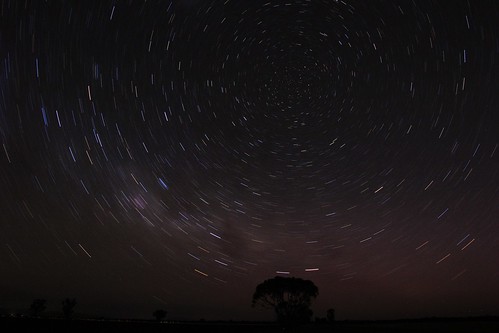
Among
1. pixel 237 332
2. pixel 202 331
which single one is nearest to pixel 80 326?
pixel 202 331

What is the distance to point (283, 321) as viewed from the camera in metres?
49.0

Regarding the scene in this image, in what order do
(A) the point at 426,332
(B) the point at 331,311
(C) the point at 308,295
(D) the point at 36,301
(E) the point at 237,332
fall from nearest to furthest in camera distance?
(A) the point at 426,332 < (E) the point at 237,332 < (C) the point at 308,295 < (B) the point at 331,311 < (D) the point at 36,301

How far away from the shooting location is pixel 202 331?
2723 centimetres

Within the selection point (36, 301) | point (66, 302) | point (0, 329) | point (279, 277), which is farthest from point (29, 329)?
point (36, 301)

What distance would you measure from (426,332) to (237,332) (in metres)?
12.8

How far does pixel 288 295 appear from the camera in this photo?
48.3 m

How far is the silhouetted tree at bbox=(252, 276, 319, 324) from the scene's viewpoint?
4816 centimetres

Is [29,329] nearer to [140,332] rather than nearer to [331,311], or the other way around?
[140,332]

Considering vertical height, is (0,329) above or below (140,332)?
below

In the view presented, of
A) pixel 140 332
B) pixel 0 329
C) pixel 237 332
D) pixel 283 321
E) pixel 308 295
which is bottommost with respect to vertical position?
pixel 0 329

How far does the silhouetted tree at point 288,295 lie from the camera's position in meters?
48.2

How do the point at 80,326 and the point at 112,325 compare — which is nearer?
the point at 80,326

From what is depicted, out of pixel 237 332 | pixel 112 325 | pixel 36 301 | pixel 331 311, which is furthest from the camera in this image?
pixel 36 301

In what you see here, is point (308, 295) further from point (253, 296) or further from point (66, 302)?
point (66, 302)
